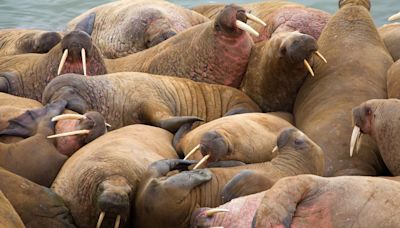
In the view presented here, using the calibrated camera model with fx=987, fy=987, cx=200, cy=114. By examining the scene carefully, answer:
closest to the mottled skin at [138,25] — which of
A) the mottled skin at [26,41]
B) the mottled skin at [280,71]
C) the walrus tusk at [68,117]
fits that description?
the mottled skin at [26,41]

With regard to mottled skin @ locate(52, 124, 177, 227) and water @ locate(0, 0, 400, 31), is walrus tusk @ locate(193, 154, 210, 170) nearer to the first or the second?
mottled skin @ locate(52, 124, 177, 227)

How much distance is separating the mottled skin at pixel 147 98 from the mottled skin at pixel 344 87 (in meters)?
0.58

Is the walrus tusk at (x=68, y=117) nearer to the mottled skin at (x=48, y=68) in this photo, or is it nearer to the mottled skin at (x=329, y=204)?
the mottled skin at (x=48, y=68)

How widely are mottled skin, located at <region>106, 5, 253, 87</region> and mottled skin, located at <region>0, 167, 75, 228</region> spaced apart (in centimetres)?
292

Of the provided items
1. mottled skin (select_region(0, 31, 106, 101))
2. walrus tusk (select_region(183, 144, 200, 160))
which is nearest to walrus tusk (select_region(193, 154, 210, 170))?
walrus tusk (select_region(183, 144, 200, 160))

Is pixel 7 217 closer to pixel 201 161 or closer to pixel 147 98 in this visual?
pixel 201 161

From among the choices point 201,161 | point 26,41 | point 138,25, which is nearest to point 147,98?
point 201,161

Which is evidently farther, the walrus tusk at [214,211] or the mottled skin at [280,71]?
the mottled skin at [280,71]

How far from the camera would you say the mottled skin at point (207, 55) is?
829 cm

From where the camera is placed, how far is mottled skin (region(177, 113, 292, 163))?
6145mm

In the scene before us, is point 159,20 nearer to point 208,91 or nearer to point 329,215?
point 208,91

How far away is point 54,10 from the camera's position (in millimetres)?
15273

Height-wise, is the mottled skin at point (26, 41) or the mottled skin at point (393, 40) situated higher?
the mottled skin at point (393, 40)

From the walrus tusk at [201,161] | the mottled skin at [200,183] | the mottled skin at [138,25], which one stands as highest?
the mottled skin at [200,183]
